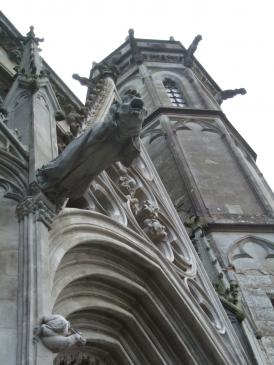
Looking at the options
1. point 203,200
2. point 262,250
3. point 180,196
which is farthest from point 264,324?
→ point 180,196

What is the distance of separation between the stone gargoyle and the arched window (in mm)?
12491

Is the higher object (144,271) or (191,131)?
(191,131)

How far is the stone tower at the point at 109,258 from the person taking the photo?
137 inches

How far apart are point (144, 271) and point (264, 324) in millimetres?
2422

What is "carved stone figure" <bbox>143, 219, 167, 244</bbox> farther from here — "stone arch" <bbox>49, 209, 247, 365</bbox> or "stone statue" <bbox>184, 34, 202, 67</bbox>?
"stone statue" <bbox>184, 34, 202, 67</bbox>

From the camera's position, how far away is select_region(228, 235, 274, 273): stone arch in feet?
28.7

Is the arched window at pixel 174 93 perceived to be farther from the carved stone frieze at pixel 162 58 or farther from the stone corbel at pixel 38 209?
the stone corbel at pixel 38 209

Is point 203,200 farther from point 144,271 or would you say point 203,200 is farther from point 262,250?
point 144,271

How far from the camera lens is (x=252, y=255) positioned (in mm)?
9094

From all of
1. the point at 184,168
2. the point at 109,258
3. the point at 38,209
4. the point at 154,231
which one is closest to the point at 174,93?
the point at 184,168

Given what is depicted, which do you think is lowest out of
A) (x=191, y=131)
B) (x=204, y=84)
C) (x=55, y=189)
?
(x=55, y=189)

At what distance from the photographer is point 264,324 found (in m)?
7.40

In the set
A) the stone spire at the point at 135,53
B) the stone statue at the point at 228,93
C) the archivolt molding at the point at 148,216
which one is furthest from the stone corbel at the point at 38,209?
the stone spire at the point at 135,53

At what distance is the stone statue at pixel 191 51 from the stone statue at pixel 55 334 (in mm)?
16737
